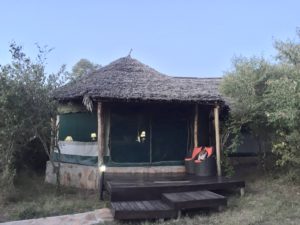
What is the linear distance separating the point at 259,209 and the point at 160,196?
2.00 meters

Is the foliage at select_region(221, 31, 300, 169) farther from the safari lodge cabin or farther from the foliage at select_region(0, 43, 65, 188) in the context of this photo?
the foliage at select_region(0, 43, 65, 188)

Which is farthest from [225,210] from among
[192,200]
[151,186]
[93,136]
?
[93,136]

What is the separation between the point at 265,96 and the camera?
30.5ft

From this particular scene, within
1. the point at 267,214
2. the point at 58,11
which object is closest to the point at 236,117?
the point at 267,214

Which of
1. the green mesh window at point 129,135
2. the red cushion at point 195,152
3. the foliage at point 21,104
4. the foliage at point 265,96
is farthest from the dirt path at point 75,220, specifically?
the foliage at point 265,96

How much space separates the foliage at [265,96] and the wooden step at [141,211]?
336 cm

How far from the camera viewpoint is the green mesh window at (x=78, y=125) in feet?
34.9

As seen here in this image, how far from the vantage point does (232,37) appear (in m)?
19.1

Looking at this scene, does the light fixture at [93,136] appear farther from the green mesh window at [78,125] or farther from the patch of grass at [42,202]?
the patch of grass at [42,202]

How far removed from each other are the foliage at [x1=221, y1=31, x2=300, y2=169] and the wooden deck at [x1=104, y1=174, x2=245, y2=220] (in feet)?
5.35

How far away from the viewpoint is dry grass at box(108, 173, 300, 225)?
20.9ft

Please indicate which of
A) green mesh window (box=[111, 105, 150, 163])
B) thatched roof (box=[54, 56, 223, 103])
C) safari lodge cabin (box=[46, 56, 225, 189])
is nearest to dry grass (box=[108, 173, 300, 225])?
safari lodge cabin (box=[46, 56, 225, 189])

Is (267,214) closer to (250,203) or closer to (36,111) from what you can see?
(250,203)

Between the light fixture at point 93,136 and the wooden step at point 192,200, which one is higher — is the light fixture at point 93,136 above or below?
above
